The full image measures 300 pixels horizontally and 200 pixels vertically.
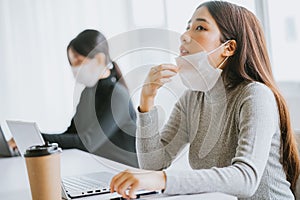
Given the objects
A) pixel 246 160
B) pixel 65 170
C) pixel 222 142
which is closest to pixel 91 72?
pixel 65 170

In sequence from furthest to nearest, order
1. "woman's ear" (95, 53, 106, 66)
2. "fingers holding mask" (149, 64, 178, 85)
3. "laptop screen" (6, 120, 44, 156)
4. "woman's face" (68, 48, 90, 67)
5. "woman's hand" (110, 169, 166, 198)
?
"woman's face" (68, 48, 90, 67) → "woman's ear" (95, 53, 106, 66) → "laptop screen" (6, 120, 44, 156) → "fingers holding mask" (149, 64, 178, 85) → "woman's hand" (110, 169, 166, 198)

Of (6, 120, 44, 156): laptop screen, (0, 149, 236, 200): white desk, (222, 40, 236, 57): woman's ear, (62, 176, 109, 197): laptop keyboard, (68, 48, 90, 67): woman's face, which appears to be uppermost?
(222, 40, 236, 57): woman's ear

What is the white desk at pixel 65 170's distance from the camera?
4.12ft

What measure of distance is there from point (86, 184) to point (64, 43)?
8.08 ft

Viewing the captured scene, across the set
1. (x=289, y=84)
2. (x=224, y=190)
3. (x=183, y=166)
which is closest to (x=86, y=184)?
(x=183, y=166)

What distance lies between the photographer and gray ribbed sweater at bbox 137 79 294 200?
1.15 m

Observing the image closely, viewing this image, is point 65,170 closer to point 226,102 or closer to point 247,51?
point 226,102

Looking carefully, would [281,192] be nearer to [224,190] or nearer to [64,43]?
[224,190]

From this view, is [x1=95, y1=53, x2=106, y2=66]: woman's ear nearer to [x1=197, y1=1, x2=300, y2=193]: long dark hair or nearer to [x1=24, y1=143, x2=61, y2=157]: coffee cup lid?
[x1=197, y1=1, x2=300, y2=193]: long dark hair

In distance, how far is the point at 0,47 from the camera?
11.8 feet

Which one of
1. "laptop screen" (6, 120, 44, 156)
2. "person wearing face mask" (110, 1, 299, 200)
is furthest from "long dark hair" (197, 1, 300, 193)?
"laptop screen" (6, 120, 44, 156)

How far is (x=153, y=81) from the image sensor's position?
1.47 m

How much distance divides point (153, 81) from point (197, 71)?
0.14 metres

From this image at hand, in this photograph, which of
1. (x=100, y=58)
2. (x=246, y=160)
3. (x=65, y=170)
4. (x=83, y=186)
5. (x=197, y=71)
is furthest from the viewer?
(x=100, y=58)
